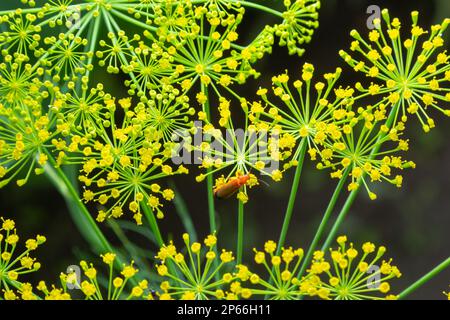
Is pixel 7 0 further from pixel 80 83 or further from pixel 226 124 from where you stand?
pixel 226 124

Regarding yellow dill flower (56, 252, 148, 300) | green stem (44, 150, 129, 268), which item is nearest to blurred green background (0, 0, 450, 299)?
green stem (44, 150, 129, 268)

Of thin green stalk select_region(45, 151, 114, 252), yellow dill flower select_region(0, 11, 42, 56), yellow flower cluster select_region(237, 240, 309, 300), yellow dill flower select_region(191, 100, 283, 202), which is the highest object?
yellow dill flower select_region(0, 11, 42, 56)

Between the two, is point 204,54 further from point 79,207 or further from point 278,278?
point 278,278

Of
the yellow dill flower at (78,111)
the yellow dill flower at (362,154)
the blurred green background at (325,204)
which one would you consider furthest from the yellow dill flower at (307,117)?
the blurred green background at (325,204)

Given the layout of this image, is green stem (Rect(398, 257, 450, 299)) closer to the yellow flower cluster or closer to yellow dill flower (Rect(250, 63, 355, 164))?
the yellow flower cluster

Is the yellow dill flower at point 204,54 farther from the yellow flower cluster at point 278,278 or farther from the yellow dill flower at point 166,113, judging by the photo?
the yellow flower cluster at point 278,278

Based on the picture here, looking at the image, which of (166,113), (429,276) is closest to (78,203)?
(166,113)
